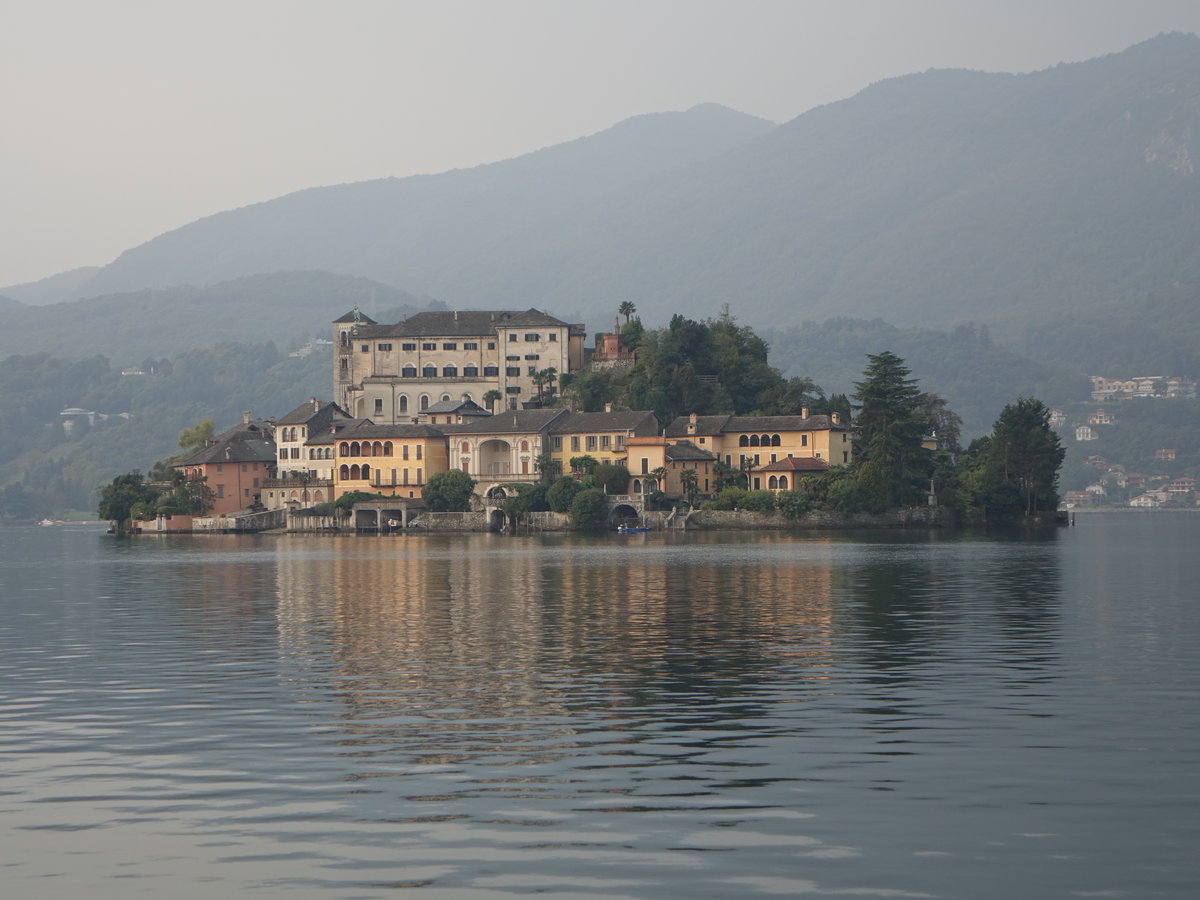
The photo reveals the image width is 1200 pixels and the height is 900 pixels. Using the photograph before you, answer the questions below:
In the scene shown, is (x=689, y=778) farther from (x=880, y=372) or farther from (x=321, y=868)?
(x=880, y=372)

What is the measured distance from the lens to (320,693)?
32.0m

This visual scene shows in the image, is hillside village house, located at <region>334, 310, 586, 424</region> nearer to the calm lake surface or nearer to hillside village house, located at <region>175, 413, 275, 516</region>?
hillside village house, located at <region>175, 413, 275, 516</region>

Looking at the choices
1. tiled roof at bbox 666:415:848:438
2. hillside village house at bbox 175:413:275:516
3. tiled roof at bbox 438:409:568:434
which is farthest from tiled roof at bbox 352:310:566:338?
tiled roof at bbox 666:415:848:438

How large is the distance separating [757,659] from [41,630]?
893 inches

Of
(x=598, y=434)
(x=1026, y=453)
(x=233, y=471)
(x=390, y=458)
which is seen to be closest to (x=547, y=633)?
(x=1026, y=453)

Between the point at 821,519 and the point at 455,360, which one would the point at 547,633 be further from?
the point at 455,360

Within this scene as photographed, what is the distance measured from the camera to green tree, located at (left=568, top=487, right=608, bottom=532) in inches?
5502

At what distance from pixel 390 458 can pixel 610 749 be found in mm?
131458

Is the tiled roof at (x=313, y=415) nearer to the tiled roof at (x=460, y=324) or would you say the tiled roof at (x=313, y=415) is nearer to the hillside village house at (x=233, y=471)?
the hillside village house at (x=233, y=471)

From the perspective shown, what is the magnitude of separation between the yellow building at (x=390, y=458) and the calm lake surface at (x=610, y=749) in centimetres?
9862

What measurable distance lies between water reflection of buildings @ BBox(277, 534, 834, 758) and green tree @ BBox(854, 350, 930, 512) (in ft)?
164

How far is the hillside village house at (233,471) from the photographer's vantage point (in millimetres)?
162875

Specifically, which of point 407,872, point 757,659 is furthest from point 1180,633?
point 407,872

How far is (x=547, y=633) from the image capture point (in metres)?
44.1
